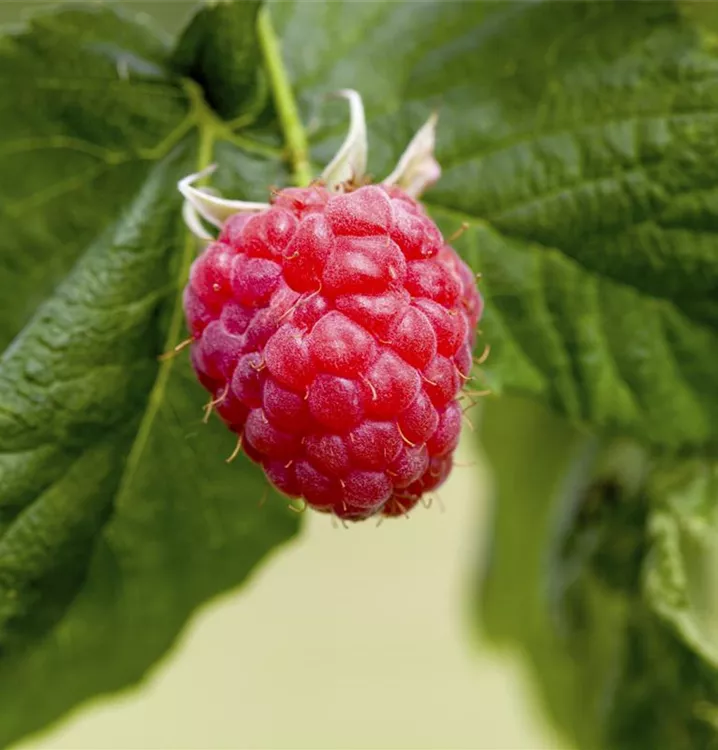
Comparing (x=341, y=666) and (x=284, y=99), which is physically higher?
(x=284, y=99)

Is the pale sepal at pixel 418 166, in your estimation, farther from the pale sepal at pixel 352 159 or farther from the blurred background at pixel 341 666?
the blurred background at pixel 341 666

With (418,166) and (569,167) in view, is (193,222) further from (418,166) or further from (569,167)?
(569,167)

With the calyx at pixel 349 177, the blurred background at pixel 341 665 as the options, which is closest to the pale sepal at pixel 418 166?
the calyx at pixel 349 177

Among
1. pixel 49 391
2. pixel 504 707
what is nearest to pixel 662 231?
pixel 49 391

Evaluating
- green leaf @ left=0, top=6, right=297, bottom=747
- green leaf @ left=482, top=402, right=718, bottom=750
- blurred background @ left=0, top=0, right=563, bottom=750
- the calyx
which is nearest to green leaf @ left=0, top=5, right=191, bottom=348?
green leaf @ left=0, top=6, right=297, bottom=747

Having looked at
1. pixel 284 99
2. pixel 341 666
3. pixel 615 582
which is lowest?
pixel 341 666

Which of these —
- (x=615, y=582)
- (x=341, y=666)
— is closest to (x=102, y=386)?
(x=615, y=582)

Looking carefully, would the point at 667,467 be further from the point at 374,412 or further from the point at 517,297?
the point at 374,412
